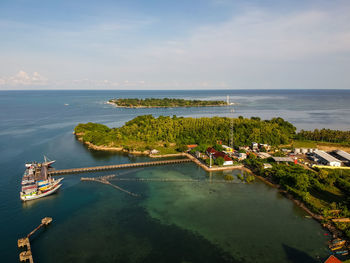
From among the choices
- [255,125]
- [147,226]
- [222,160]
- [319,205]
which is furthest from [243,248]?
[255,125]

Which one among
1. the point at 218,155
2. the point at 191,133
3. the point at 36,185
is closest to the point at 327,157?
the point at 218,155

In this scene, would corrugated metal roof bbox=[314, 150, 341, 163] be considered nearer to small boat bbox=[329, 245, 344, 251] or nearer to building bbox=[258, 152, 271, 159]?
building bbox=[258, 152, 271, 159]

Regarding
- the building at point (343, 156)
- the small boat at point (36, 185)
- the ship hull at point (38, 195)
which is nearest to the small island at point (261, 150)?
the building at point (343, 156)

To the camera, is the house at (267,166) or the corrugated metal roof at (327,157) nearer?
the house at (267,166)

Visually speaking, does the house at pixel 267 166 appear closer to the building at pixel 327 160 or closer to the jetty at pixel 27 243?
the building at pixel 327 160

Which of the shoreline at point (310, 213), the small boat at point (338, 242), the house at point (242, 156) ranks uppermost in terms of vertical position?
the house at point (242, 156)

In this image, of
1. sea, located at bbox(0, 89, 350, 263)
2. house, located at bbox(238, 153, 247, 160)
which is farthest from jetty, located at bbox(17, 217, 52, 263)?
house, located at bbox(238, 153, 247, 160)

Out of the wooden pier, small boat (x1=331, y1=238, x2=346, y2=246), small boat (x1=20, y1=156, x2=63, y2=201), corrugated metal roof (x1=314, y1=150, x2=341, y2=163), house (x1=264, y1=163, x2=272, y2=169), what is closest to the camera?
small boat (x1=331, y1=238, x2=346, y2=246)

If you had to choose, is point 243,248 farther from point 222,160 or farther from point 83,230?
point 222,160
